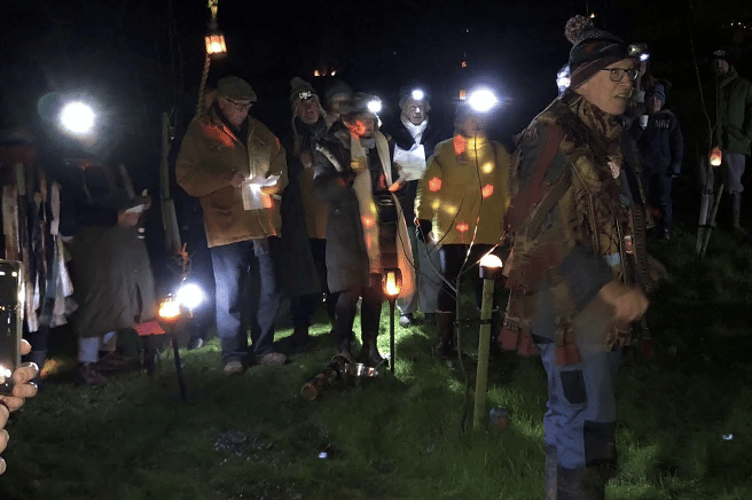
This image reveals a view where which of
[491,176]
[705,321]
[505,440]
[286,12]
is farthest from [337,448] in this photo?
[286,12]

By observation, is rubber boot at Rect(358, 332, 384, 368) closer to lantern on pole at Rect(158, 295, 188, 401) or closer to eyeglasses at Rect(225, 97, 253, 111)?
lantern on pole at Rect(158, 295, 188, 401)

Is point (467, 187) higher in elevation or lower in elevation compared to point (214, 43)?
lower

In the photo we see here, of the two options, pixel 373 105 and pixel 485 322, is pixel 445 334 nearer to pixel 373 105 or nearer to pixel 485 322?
pixel 485 322

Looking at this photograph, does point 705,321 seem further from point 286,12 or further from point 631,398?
point 286,12

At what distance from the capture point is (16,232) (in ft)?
16.8

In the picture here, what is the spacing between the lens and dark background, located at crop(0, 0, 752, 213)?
10.3 meters

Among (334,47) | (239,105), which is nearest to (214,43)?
(239,105)

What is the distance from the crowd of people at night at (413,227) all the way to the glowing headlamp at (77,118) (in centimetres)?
38

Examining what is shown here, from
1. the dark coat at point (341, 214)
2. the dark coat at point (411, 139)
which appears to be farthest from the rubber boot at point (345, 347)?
the dark coat at point (411, 139)

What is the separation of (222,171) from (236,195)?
243mm

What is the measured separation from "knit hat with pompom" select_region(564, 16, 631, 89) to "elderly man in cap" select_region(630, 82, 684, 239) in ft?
19.9

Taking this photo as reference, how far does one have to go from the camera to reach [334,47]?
43.5 ft

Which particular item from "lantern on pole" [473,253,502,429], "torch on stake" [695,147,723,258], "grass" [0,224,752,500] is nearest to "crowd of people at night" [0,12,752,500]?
"lantern on pole" [473,253,502,429]

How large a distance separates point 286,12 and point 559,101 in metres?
12.3
